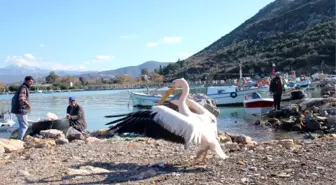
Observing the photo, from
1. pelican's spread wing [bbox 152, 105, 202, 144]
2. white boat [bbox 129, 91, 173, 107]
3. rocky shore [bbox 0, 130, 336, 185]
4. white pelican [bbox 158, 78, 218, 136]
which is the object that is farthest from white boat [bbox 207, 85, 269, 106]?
pelican's spread wing [bbox 152, 105, 202, 144]

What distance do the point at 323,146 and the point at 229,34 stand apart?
16023 cm

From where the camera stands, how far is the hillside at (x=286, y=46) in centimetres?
9044

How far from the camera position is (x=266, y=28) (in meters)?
130

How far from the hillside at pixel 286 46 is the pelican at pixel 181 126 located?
83384mm

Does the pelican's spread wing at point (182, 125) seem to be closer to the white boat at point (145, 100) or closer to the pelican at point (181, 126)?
the pelican at point (181, 126)

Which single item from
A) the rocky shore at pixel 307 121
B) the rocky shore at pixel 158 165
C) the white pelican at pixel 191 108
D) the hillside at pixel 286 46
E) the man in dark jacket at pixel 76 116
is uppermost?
the hillside at pixel 286 46

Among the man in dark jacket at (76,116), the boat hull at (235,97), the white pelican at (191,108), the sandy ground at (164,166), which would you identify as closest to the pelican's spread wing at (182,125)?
the white pelican at (191,108)

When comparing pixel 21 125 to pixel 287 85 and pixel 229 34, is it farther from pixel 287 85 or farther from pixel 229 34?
pixel 229 34

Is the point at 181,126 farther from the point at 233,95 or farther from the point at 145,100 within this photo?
the point at 145,100

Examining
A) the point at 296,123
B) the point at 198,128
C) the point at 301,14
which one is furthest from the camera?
the point at 301,14

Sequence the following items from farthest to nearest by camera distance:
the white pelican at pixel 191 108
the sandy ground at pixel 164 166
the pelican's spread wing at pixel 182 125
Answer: the white pelican at pixel 191 108 → the pelican's spread wing at pixel 182 125 → the sandy ground at pixel 164 166

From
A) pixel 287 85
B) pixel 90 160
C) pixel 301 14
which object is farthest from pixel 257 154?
pixel 301 14

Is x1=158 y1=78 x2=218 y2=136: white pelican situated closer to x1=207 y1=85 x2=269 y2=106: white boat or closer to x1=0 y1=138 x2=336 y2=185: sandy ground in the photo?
x1=0 y1=138 x2=336 y2=185: sandy ground

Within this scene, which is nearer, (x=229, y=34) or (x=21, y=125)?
(x=21, y=125)
